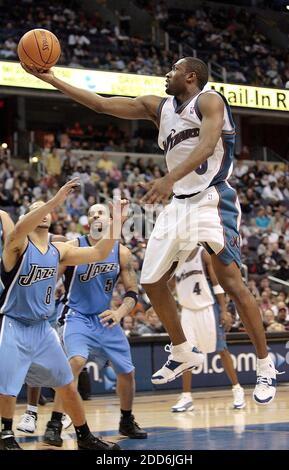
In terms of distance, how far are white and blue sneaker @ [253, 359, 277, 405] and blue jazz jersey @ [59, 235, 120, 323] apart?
6.72 ft

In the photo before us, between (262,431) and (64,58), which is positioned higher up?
(64,58)

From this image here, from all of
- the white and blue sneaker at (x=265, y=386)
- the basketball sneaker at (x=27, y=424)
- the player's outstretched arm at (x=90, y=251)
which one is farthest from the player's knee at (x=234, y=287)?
the basketball sneaker at (x=27, y=424)

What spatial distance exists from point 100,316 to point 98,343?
0.33 meters

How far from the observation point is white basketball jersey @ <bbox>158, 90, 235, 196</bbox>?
20.0 feet

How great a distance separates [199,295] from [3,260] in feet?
15.1

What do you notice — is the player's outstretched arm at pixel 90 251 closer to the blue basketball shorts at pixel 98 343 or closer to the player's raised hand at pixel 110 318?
the player's raised hand at pixel 110 318

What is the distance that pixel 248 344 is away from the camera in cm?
1317

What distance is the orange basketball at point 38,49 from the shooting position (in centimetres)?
607

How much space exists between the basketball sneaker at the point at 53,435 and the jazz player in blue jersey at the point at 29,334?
2.05ft

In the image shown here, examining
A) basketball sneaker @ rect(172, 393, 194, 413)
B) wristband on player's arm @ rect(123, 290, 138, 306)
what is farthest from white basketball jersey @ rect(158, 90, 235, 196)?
basketball sneaker @ rect(172, 393, 194, 413)
